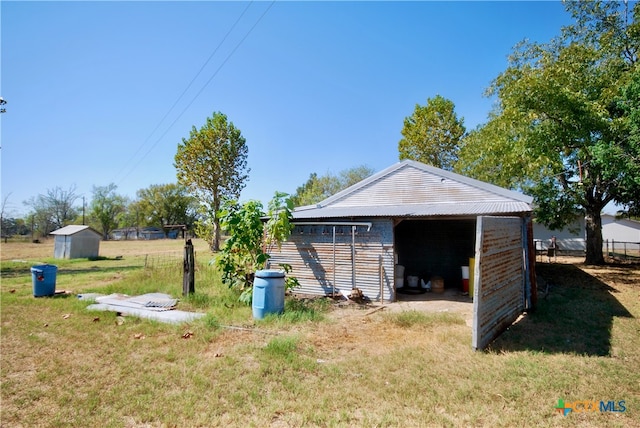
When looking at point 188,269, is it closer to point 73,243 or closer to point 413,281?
point 413,281

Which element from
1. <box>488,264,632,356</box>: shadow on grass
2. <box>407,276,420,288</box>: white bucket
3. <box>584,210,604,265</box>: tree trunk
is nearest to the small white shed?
<box>407,276,420,288</box>: white bucket

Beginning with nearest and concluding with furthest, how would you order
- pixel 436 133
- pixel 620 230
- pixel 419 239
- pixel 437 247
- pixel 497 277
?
1. pixel 497 277
2. pixel 437 247
3. pixel 419 239
4. pixel 436 133
5. pixel 620 230

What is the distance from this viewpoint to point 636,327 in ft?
21.9

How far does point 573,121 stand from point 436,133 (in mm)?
17034

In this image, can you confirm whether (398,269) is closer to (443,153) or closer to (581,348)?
(581,348)

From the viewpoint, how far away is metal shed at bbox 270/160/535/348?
20.3 feet

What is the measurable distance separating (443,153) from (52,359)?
1118 inches

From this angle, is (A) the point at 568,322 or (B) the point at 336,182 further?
(B) the point at 336,182

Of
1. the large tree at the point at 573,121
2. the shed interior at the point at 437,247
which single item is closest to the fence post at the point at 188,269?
the shed interior at the point at 437,247

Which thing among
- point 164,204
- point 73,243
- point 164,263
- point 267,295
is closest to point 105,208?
point 164,204

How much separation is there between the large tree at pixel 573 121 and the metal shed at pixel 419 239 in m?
4.09

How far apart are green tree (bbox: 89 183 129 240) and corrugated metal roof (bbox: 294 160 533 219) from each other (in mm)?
61846

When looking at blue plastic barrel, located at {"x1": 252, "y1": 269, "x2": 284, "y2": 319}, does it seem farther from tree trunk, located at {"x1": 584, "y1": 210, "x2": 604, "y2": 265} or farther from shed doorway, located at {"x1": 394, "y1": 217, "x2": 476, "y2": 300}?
tree trunk, located at {"x1": 584, "y1": 210, "x2": 604, "y2": 265}

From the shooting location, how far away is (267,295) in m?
7.27
